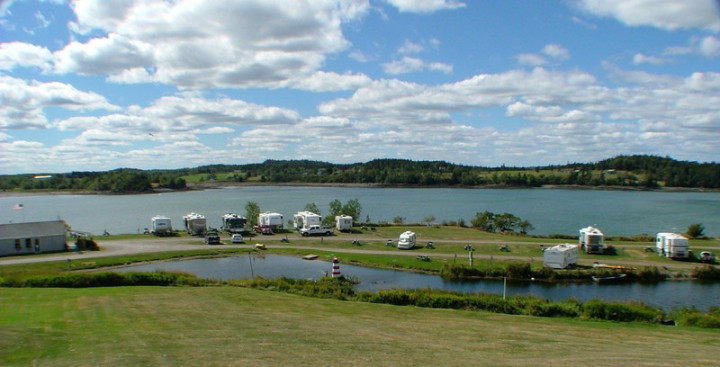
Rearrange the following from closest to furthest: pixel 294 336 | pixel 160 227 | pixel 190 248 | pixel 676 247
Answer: pixel 294 336 → pixel 676 247 → pixel 190 248 → pixel 160 227

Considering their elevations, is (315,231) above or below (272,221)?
below

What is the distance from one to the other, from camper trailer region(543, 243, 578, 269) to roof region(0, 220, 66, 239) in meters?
37.8

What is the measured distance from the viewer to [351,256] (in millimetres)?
41156

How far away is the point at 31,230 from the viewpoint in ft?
136

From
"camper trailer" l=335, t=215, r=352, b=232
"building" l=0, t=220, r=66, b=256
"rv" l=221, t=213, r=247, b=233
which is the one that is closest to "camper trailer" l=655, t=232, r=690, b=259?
"camper trailer" l=335, t=215, r=352, b=232

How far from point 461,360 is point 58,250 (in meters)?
40.5

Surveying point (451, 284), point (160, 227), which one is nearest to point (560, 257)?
point (451, 284)

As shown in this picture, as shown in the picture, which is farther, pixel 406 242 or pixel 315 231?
pixel 315 231

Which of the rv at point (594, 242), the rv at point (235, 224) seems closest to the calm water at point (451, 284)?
the rv at point (594, 242)

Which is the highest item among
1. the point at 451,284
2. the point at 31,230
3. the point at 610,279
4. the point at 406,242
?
the point at 31,230

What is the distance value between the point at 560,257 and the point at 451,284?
837cm

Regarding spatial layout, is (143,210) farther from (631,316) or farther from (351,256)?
(631,316)

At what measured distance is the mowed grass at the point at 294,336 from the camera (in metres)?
10.8

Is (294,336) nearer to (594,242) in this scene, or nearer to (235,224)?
(594,242)
